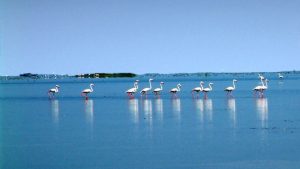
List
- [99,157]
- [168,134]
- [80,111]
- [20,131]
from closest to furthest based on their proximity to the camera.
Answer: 1. [99,157]
2. [168,134]
3. [20,131]
4. [80,111]

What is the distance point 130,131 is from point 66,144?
2888 millimetres

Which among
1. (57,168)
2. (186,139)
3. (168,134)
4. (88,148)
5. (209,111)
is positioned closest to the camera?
(57,168)

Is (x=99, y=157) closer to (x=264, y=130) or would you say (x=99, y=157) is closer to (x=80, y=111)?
(x=264, y=130)

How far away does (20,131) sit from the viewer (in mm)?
19797

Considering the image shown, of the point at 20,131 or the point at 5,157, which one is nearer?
the point at 5,157

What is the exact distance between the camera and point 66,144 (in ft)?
53.8

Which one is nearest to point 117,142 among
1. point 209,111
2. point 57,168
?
point 57,168

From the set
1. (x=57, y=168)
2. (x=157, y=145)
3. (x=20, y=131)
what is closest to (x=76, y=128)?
(x=20, y=131)

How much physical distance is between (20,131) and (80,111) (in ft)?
26.5

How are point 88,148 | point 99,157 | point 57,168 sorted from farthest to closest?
1. point 88,148
2. point 99,157
3. point 57,168

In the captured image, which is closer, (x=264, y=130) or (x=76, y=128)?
(x=264, y=130)

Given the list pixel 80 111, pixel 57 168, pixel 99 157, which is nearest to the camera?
pixel 57 168

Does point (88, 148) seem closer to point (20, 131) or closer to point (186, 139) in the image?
point (186, 139)

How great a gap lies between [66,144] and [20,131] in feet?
12.7
